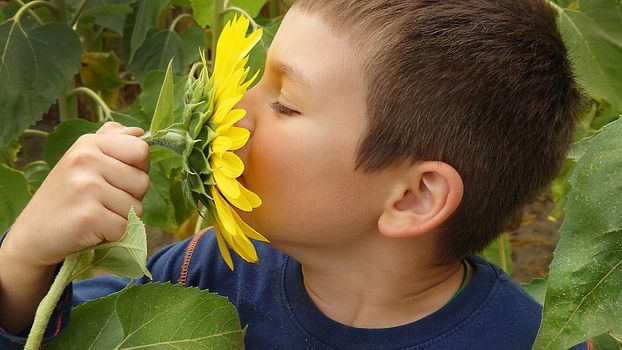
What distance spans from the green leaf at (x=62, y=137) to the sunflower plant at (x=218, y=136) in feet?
1.88

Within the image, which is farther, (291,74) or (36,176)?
(36,176)

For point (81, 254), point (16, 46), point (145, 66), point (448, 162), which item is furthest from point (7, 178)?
point (448, 162)

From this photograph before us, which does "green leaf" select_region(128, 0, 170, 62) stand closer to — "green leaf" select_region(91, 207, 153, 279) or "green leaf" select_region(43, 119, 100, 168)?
"green leaf" select_region(43, 119, 100, 168)

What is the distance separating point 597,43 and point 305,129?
0.66 metres

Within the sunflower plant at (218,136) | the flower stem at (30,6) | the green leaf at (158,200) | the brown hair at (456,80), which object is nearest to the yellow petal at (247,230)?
the sunflower plant at (218,136)

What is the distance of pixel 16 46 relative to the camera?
1.20m

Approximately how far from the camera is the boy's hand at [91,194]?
0.65 meters

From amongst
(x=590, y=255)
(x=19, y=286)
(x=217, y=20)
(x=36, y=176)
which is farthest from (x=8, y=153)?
(x=590, y=255)

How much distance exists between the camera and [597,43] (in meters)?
1.22

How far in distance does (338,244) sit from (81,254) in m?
0.21

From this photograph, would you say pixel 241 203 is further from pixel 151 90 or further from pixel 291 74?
pixel 151 90

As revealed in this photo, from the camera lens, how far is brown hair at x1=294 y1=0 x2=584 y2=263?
71 cm

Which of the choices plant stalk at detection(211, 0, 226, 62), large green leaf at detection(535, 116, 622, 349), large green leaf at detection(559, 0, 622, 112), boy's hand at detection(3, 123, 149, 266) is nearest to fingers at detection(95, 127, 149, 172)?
boy's hand at detection(3, 123, 149, 266)

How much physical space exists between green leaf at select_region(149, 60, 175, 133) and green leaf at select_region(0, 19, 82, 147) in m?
0.56
